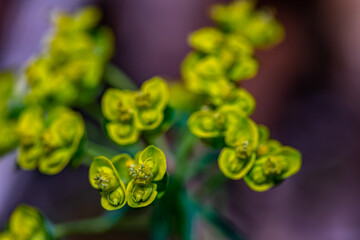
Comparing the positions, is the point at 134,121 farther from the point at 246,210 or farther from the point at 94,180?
the point at 246,210

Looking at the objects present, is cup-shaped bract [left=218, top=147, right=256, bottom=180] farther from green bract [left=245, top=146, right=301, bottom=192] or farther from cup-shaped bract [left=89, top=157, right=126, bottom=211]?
cup-shaped bract [left=89, top=157, right=126, bottom=211]

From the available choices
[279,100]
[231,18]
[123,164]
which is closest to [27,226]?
[123,164]

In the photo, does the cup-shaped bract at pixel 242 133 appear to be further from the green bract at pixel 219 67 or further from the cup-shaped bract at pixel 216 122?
the green bract at pixel 219 67

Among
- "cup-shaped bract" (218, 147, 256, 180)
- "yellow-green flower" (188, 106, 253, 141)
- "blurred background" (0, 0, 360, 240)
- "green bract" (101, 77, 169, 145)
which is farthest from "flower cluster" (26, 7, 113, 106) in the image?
"blurred background" (0, 0, 360, 240)

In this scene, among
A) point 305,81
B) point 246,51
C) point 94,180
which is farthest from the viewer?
point 305,81

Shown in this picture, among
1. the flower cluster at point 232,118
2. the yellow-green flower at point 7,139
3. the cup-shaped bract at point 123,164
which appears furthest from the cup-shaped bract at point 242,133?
the yellow-green flower at point 7,139

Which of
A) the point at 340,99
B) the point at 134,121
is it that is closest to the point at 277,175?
the point at 134,121

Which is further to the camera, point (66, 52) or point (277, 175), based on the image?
point (66, 52)
